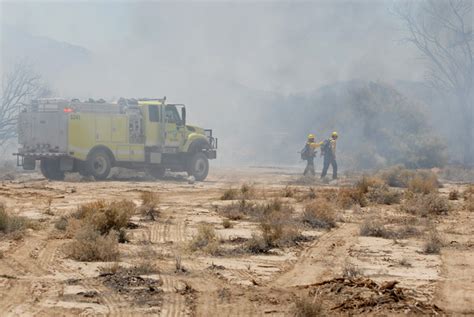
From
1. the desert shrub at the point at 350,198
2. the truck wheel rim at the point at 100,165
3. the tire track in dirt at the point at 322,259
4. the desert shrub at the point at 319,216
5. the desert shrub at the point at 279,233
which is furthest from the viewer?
the truck wheel rim at the point at 100,165

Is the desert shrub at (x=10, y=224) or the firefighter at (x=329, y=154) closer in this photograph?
the desert shrub at (x=10, y=224)

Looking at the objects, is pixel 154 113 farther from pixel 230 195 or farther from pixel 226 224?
pixel 226 224

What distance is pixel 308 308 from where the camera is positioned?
7.67m

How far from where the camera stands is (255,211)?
697 inches

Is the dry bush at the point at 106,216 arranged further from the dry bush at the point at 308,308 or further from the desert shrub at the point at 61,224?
the dry bush at the point at 308,308

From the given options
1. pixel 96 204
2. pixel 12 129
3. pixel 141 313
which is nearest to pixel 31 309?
pixel 141 313

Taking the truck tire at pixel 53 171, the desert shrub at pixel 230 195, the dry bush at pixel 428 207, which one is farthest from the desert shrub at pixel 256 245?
the truck tire at pixel 53 171

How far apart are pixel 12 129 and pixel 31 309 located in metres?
41.5

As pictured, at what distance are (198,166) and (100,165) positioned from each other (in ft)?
14.0

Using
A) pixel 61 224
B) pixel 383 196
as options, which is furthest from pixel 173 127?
pixel 61 224

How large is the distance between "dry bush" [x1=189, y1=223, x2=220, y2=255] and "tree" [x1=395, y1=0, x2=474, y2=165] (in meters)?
36.1

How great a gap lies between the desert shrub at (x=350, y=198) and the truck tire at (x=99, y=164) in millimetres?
10605

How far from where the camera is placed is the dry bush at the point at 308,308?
765 centimetres

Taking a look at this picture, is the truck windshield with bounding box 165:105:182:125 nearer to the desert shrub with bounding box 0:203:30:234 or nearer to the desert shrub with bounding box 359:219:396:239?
the desert shrub with bounding box 0:203:30:234
